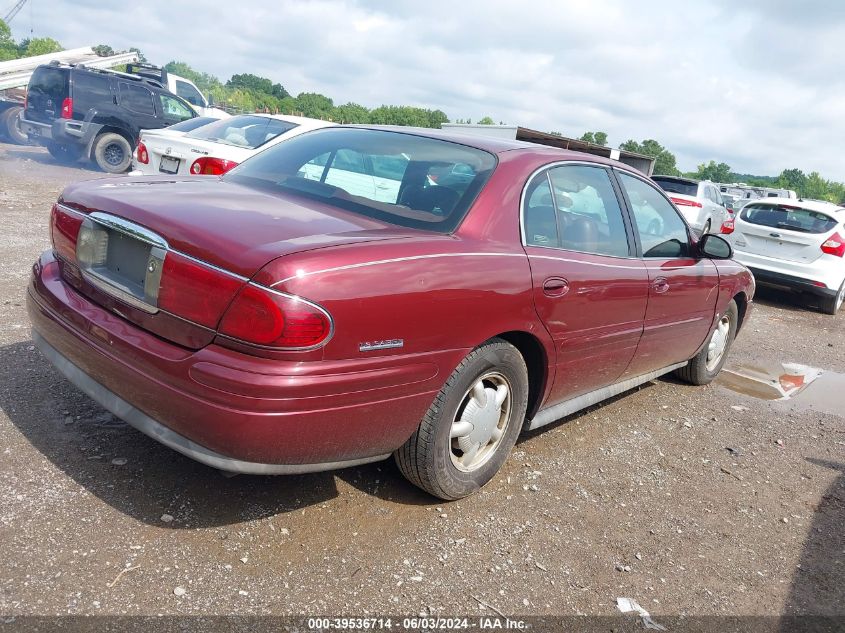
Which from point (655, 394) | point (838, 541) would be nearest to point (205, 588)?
point (838, 541)

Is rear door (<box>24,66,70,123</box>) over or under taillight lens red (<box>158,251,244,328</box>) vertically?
over

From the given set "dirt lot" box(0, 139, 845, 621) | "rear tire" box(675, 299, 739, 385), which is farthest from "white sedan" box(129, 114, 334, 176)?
"rear tire" box(675, 299, 739, 385)

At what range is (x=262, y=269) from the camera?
226cm

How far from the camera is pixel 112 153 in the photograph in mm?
14859

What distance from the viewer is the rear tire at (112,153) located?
14530mm

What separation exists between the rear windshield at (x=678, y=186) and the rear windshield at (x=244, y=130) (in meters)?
9.24

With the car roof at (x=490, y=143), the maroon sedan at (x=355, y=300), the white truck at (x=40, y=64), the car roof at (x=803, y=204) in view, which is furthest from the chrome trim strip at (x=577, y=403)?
the white truck at (x=40, y=64)

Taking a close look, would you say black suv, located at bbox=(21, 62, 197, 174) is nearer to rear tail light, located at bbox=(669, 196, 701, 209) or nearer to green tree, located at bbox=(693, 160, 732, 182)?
rear tail light, located at bbox=(669, 196, 701, 209)

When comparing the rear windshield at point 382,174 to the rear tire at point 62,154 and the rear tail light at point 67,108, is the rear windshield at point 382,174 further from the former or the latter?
the rear tire at point 62,154

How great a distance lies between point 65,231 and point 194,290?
985mm

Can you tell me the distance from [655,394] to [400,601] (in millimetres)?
3356

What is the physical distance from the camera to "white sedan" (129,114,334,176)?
28.1ft

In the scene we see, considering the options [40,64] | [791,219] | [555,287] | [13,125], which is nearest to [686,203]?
[791,219]

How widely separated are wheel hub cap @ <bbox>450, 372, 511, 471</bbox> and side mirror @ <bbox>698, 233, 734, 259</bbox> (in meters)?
2.14
